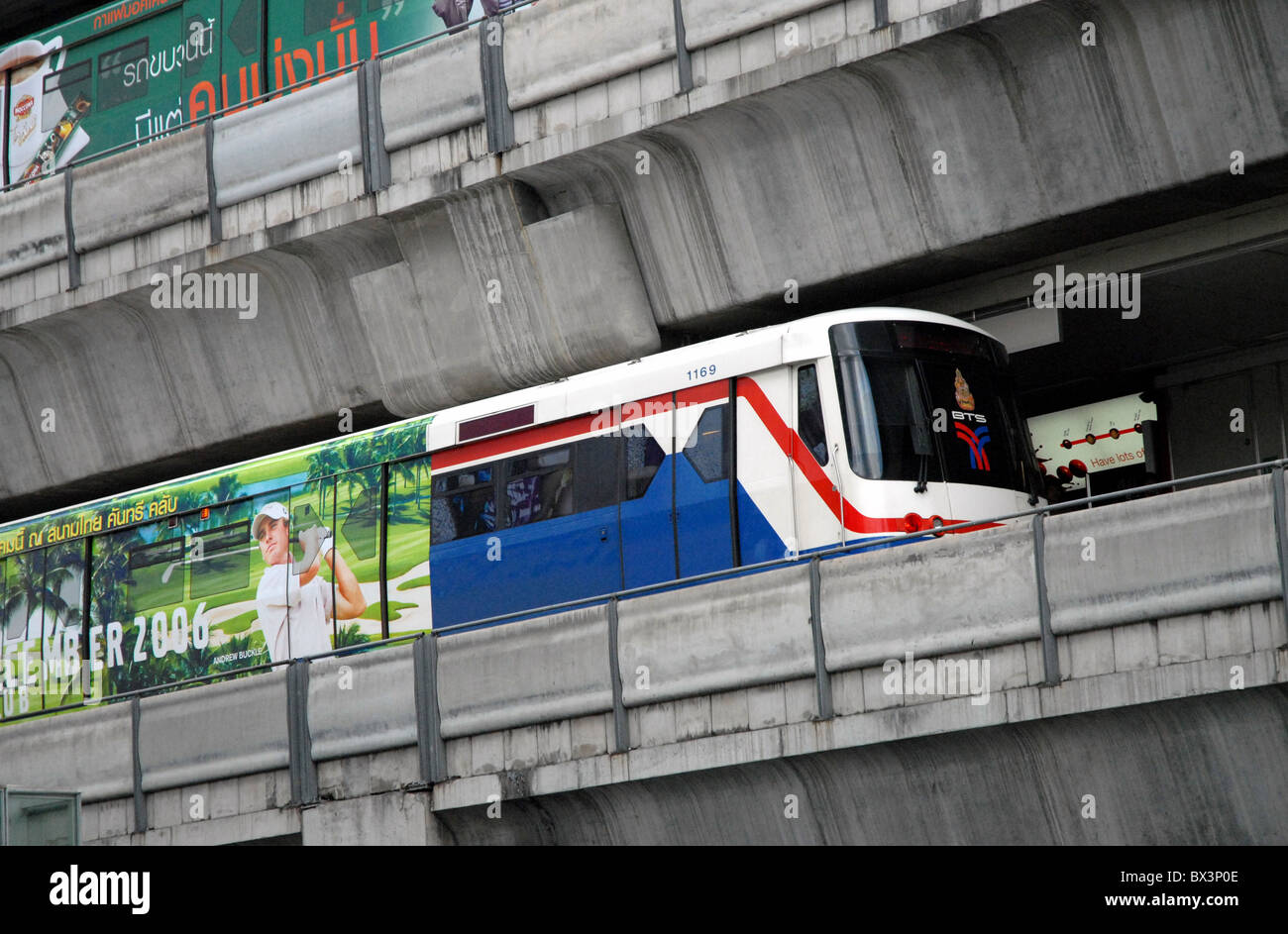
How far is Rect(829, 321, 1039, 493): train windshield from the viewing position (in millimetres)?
15773

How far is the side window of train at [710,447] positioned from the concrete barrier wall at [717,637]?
156cm

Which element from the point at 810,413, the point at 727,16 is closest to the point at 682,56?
the point at 727,16

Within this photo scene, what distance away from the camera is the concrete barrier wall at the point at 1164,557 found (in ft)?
39.4

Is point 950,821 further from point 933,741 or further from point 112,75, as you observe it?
point 112,75

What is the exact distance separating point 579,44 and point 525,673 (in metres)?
7.02

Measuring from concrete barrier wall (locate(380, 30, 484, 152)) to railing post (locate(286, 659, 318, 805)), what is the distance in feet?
21.2

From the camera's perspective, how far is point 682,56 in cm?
1831

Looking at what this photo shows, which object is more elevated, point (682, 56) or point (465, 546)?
point (682, 56)

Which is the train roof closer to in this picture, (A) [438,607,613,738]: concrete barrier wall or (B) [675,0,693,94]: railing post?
(A) [438,607,613,738]: concrete barrier wall

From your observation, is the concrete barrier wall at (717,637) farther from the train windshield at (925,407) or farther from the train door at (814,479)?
the train windshield at (925,407)

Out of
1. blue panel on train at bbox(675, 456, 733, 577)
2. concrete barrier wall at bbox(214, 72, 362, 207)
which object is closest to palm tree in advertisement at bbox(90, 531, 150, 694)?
concrete barrier wall at bbox(214, 72, 362, 207)

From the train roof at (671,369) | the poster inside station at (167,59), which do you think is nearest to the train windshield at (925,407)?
the train roof at (671,369)

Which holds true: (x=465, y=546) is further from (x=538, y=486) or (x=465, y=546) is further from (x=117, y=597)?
(x=117, y=597)

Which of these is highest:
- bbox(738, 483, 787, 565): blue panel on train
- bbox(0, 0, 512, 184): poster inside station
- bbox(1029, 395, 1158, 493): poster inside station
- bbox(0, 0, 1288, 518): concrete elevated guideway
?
bbox(0, 0, 512, 184): poster inside station
